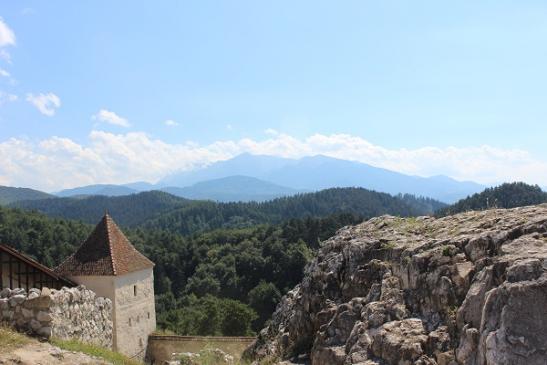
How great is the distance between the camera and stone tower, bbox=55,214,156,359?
23797 millimetres

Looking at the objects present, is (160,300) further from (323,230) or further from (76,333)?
(76,333)

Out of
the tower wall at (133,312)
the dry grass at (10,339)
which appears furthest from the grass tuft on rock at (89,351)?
the tower wall at (133,312)

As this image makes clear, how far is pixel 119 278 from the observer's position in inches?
950

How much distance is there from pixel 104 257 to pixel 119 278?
1.39 m

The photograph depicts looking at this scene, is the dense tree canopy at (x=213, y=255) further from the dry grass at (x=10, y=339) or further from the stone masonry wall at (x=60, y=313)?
the dry grass at (x=10, y=339)

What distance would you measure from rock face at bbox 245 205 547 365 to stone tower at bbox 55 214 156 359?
14028mm

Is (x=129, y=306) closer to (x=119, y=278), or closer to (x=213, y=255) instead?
(x=119, y=278)

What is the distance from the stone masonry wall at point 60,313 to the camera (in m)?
13.2

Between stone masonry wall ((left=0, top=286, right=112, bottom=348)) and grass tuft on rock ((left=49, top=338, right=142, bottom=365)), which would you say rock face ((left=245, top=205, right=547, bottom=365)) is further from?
stone masonry wall ((left=0, top=286, right=112, bottom=348))

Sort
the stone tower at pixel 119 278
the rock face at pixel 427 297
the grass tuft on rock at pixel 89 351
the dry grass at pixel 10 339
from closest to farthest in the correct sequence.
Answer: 1. the rock face at pixel 427 297
2. the dry grass at pixel 10 339
3. the grass tuft on rock at pixel 89 351
4. the stone tower at pixel 119 278

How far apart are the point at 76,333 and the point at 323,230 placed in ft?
258

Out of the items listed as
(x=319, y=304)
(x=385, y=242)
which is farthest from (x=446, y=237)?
(x=319, y=304)

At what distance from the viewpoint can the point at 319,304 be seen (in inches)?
408

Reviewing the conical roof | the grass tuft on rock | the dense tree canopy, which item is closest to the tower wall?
the conical roof
